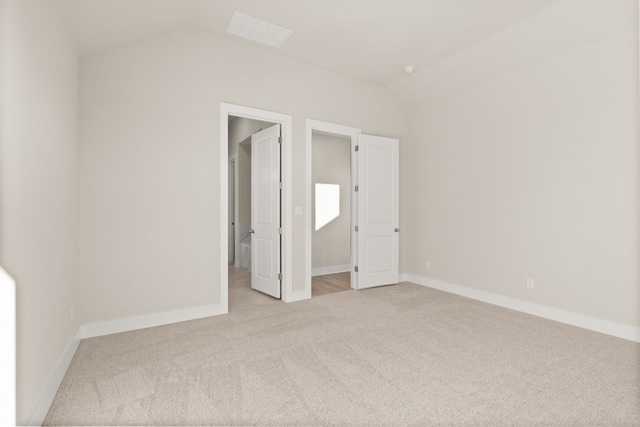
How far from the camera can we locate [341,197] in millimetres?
6582

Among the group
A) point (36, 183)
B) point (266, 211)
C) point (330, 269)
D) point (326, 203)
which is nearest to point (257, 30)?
point (266, 211)

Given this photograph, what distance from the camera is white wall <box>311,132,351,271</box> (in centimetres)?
625

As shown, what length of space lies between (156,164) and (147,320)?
1600 millimetres

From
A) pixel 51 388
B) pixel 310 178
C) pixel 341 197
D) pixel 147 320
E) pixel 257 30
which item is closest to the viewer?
pixel 51 388

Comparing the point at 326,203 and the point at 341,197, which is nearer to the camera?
the point at 326,203

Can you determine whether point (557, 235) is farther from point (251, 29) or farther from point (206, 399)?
point (251, 29)

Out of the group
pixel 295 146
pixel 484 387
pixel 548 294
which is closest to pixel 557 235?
pixel 548 294

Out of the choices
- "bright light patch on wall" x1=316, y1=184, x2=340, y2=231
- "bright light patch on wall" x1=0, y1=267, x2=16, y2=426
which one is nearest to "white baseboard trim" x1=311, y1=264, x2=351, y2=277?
"bright light patch on wall" x1=316, y1=184, x2=340, y2=231

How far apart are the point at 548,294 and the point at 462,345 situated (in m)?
1.56

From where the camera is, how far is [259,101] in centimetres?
400

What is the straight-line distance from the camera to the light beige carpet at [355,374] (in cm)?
187

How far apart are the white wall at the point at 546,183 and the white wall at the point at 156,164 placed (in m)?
2.75

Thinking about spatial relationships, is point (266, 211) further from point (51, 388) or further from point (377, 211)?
point (51, 388)

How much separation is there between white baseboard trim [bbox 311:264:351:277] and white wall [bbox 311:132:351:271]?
4cm
